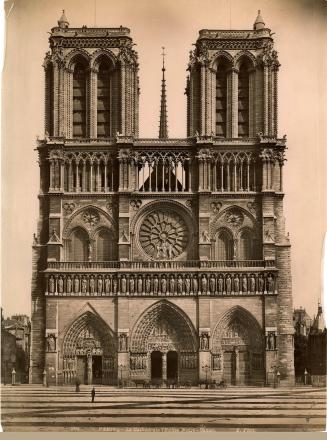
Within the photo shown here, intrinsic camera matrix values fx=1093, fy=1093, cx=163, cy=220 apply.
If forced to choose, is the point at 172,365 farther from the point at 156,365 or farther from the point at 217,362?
the point at 217,362

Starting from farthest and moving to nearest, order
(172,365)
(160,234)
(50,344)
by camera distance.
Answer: (160,234), (172,365), (50,344)

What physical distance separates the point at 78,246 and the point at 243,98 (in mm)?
7128

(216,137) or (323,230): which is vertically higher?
(216,137)

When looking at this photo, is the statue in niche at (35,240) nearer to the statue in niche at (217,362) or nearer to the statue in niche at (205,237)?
the statue in niche at (205,237)

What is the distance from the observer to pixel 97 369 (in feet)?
107

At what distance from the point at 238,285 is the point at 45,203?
21.0 feet

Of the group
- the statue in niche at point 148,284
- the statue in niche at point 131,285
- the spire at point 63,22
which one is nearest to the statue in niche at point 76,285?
the statue in niche at point 131,285

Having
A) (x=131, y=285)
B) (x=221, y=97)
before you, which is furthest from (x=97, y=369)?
(x=221, y=97)

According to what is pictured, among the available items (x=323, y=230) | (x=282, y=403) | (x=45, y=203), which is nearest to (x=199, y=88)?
Answer: (x=45, y=203)

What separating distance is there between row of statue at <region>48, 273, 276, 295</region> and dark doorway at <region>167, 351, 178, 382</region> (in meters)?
1.89

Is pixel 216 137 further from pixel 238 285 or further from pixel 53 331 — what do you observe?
pixel 53 331

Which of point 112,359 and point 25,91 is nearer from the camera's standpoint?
point 25,91

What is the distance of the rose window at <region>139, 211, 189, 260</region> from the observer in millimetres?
33656

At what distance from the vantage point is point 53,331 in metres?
32.9
